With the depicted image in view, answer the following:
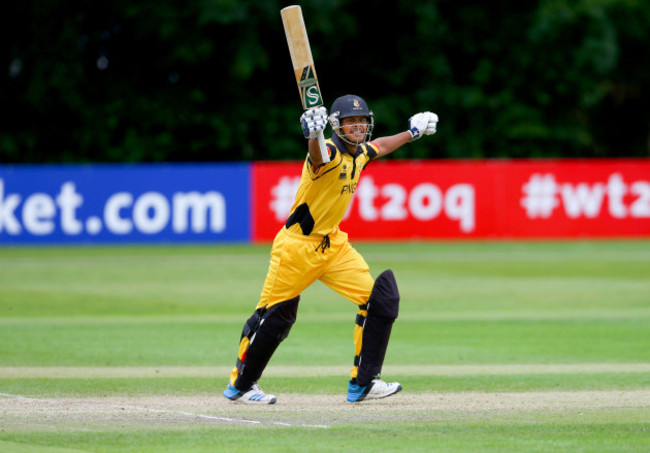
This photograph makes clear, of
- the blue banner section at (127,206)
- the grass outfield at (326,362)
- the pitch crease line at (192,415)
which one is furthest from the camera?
the blue banner section at (127,206)

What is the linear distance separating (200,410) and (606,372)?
3.37m

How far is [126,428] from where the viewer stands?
6.67m

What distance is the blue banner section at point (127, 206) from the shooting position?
81.0 feet

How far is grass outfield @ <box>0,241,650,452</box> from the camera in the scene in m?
6.49

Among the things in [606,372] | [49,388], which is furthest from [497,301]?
[49,388]

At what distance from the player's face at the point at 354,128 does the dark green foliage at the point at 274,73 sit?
2518 centimetres

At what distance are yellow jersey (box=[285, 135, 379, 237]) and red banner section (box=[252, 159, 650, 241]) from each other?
17150 millimetres

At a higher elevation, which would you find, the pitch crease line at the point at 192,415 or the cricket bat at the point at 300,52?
the cricket bat at the point at 300,52

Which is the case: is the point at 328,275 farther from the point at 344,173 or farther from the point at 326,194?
the point at 344,173

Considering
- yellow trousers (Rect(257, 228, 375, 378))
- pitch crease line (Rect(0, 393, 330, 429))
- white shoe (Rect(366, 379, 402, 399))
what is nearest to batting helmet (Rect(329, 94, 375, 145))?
yellow trousers (Rect(257, 228, 375, 378))

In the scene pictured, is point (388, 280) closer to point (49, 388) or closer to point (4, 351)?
point (49, 388)

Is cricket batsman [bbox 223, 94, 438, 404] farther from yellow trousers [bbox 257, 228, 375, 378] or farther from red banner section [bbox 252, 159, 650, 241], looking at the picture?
red banner section [bbox 252, 159, 650, 241]

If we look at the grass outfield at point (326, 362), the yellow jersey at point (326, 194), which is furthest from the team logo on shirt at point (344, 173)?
the grass outfield at point (326, 362)

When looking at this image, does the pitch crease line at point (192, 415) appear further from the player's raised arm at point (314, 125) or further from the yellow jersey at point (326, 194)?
the player's raised arm at point (314, 125)
